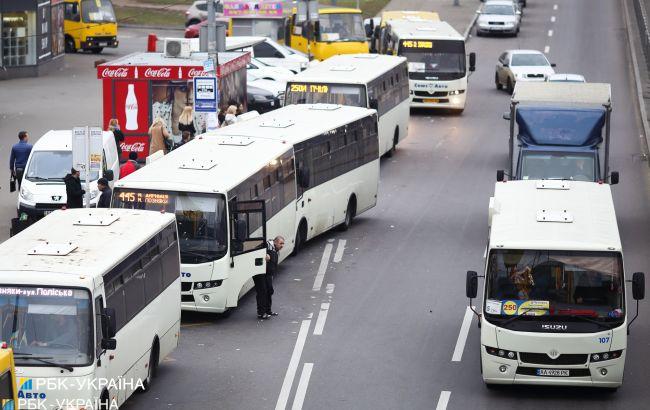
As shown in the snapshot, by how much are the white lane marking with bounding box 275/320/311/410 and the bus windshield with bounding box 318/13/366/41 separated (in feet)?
104

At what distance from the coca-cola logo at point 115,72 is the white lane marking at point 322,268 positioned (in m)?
9.16

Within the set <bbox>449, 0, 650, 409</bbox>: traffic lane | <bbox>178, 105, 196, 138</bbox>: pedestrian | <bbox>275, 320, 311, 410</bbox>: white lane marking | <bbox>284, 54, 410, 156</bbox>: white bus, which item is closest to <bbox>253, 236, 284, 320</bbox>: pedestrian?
<bbox>275, 320, 311, 410</bbox>: white lane marking

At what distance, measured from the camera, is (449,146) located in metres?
40.2

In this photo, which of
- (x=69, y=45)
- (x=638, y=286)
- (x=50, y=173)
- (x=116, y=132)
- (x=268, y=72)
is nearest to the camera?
(x=638, y=286)

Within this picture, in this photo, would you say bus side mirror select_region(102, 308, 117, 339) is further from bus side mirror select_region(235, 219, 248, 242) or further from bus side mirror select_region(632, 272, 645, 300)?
bus side mirror select_region(632, 272, 645, 300)

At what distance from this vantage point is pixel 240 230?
22719 mm

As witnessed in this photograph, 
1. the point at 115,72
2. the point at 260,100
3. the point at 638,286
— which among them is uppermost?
the point at 115,72

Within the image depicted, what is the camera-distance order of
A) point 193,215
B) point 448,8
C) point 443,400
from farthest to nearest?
point 448,8
point 193,215
point 443,400

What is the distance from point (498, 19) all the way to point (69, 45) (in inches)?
808

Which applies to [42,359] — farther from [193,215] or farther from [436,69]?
[436,69]

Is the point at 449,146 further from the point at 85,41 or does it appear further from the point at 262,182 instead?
the point at 85,41

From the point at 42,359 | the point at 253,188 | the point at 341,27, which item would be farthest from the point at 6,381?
the point at 341,27

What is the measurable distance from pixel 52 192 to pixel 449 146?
14749 millimetres

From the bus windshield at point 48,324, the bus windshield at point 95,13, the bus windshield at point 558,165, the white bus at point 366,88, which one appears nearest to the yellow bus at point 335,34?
the bus windshield at point 95,13
